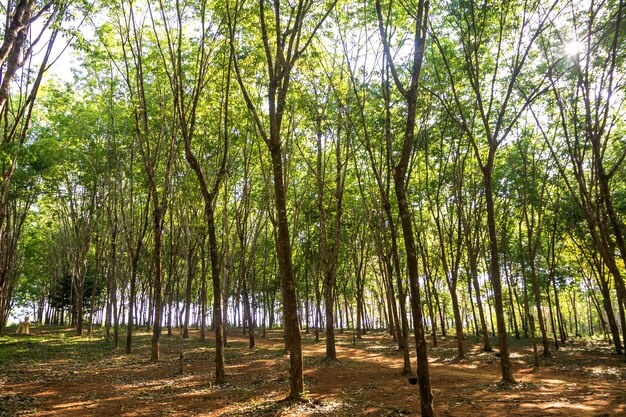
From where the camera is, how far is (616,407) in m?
9.60

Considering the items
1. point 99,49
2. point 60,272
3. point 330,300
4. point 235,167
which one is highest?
point 99,49

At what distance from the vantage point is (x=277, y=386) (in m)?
12.7

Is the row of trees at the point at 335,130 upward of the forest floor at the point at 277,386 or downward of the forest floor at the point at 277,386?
upward

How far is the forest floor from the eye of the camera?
978cm

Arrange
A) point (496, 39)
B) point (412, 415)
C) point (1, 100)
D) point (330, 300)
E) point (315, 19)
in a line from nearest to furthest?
point (1, 100) → point (412, 415) → point (496, 39) → point (315, 19) → point (330, 300)

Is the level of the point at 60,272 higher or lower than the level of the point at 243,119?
lower

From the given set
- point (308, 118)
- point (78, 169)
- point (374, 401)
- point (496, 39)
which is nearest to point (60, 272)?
point (78, 169)

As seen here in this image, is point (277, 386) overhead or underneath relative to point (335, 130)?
underneath

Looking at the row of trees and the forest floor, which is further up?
the row of trees

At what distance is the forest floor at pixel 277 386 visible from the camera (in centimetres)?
978

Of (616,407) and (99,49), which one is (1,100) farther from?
(616,407)

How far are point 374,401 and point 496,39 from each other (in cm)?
1233

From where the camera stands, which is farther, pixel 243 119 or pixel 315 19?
pixel 243 119

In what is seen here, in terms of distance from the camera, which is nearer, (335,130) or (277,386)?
(277,386)
